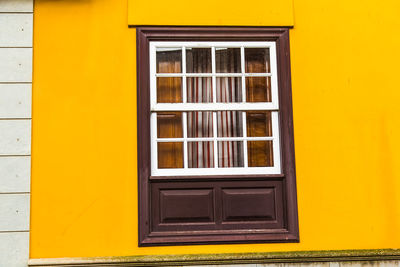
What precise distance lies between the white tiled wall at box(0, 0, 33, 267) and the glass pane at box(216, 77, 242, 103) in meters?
2.13

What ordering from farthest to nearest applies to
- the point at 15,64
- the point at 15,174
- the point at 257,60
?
the point at 257,60, the point at 15,64, the point at 15,174

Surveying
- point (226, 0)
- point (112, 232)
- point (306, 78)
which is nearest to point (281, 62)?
point (306, 78)

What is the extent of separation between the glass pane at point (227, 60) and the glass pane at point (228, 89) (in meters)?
0.11

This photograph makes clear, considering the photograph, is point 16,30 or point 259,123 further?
point 259,123

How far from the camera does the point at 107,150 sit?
4.84m

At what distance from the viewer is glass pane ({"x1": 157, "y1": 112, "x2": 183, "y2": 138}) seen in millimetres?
5047

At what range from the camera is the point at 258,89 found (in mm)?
5172

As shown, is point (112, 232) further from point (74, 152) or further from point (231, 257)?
point (231, 257)

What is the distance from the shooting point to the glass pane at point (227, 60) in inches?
203

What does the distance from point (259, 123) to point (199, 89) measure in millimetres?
807

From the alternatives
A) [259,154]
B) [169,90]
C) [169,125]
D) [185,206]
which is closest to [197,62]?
[169,90]

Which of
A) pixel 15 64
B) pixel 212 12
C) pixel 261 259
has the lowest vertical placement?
pixel 261 259

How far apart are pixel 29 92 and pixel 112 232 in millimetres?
1787

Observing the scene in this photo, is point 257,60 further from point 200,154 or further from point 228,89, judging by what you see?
point 200,154
